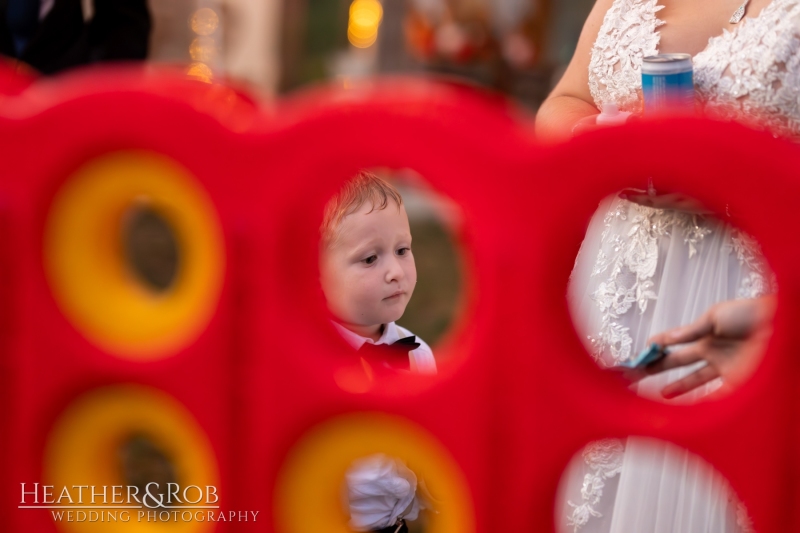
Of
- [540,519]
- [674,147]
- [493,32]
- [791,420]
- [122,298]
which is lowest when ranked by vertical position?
[540,519]

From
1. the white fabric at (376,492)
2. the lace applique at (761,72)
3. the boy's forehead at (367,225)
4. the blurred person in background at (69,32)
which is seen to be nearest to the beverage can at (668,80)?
the lace applique at (761,72)

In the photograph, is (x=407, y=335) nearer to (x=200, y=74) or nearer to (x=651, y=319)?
(x=651, y=319)

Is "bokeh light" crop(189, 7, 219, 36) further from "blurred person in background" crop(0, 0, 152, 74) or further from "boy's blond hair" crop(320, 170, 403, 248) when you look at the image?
"boy's blond hair" crop(320, 170, 403, 248)

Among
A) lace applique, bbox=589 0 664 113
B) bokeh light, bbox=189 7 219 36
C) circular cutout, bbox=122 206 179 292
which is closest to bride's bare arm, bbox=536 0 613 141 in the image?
A: lace applique, bbox=589 0 664 113

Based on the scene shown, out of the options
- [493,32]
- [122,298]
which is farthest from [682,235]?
[493,32]

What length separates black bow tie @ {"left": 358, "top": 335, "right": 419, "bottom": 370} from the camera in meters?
1.46

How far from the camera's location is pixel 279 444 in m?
1.06

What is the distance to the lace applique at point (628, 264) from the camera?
153cm

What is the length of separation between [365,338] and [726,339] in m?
0.62

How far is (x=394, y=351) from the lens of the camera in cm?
151

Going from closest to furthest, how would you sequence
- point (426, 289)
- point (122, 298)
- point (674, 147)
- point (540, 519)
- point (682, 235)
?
point (674, 147), point (540, 519), point (122, 298), point (682, 235), point (426, 289)

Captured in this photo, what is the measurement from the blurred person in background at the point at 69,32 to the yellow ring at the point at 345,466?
1.75m

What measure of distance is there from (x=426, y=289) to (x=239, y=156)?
3.47 meters

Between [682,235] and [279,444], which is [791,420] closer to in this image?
[279,444]
